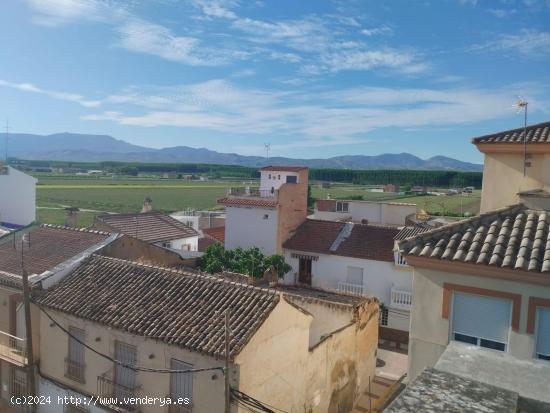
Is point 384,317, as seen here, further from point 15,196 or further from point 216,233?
point 15,196

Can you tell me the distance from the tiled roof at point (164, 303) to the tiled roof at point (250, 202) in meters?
15.5

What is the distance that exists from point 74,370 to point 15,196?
31.2 metres

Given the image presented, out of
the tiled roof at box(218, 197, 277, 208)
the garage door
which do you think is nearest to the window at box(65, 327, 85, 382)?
the garage door

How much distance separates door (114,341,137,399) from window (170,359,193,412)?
1.41m

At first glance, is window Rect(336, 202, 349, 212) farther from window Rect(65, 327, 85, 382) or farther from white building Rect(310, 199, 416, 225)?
window Rect(65, 327, 85, 382)

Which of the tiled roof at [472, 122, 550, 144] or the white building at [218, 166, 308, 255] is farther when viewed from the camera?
the white building at [218, 166, 308, 255]

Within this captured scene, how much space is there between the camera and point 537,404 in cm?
381

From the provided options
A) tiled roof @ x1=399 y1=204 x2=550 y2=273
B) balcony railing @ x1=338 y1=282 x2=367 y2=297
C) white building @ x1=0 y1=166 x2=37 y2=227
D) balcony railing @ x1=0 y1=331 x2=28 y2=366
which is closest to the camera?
tiled roof @ x1=399 y1=204 x2=550 y2=273

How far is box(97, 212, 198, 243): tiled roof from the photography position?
28.8 metres

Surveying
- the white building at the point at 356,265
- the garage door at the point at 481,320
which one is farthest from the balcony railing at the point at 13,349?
the white building at the point at 356,265

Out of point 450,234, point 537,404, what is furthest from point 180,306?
point 537,404

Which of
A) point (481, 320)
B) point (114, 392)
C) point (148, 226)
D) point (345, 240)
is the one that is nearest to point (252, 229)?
point (345, 240)

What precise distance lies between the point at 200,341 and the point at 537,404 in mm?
9141

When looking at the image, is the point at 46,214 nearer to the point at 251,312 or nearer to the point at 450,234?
the point at 251,312
